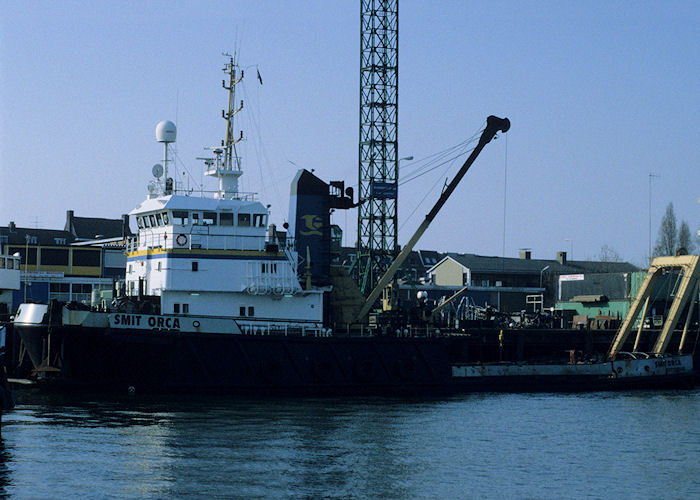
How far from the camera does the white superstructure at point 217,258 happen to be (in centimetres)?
3575

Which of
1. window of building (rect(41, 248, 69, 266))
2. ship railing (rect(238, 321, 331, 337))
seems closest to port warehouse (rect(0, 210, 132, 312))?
window of building (rect(41, 248, 69, 266))

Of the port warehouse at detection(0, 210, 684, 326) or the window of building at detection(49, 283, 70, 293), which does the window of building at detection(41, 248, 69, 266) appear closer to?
the port warehouse at detection(0, 210, 684, 326)

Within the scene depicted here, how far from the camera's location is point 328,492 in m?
19.7

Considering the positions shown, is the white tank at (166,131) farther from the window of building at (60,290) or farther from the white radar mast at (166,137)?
the window of building at (60,290)

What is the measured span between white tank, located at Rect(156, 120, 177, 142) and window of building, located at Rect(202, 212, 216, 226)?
3.42m

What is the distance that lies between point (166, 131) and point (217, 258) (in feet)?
18.4

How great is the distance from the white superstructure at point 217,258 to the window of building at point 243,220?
0.04 meters

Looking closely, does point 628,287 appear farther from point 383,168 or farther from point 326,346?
point 326,346

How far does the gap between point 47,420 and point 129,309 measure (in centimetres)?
740

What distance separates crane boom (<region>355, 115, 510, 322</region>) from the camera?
142ft

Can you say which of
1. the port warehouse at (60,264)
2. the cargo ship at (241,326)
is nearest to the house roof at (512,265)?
the port warehouse at (60,264)

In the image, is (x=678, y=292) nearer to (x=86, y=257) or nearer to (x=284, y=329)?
(x=284, y=329)

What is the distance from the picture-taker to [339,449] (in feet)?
79.8

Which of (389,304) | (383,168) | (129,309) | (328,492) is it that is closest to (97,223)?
(383,168)
